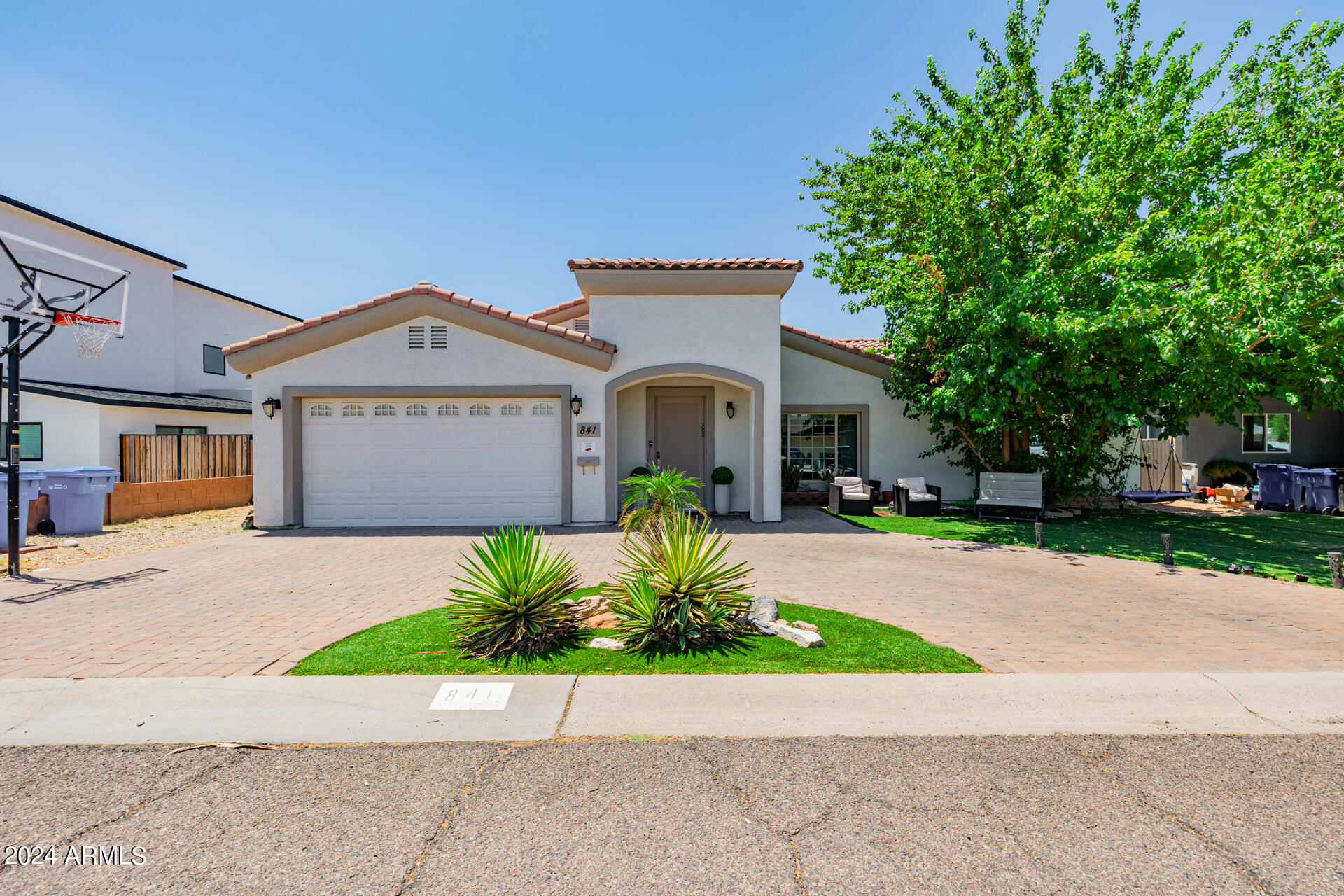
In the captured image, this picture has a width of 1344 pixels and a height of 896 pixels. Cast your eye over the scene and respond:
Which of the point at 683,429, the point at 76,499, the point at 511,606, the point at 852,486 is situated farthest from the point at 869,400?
the point at 76,499

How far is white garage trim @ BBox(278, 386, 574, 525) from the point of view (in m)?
12.1

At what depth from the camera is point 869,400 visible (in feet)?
51.9

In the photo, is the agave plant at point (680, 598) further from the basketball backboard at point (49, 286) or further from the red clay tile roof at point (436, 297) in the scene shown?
the basketball backboard at point (49, 286)

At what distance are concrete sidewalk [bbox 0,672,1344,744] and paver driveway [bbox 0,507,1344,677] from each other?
14.2 inches

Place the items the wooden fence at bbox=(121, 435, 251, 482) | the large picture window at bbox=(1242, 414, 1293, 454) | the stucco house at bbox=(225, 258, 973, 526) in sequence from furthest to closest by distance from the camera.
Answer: the large picture window at bbox=(1242, 414, 1293, 454)
the wooden fence at bbox=(121, 435, 251, 482)
the stucco house at bbox=(225, 258, 973, 526)

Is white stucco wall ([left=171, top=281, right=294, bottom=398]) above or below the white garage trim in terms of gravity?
above

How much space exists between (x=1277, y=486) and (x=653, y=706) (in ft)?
62.8

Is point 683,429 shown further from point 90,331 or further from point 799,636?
point 90,331

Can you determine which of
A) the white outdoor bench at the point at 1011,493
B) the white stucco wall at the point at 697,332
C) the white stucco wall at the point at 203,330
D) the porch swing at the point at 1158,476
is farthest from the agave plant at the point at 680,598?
the white stucco wall at the point at 203,330

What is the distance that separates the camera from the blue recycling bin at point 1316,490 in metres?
14.5

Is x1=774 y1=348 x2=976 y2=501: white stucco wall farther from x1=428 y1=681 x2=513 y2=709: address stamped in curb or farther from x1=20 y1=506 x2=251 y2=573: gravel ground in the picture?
x1=20 y1=506 x2=251 y2=573: gravel ground

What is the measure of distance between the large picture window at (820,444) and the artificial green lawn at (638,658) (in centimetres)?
1087

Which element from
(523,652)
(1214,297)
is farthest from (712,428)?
Result: (523,652)

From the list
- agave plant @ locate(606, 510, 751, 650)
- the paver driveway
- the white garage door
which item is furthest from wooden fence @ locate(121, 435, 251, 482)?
agave plant @ locate(606, 510, 751, 650)
